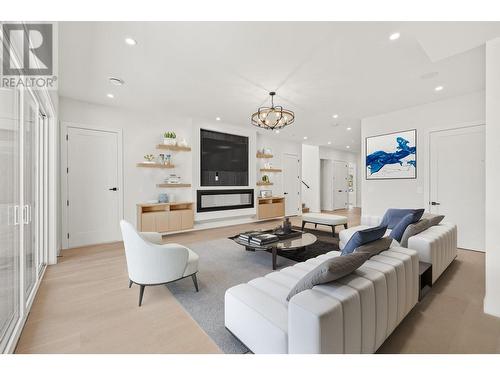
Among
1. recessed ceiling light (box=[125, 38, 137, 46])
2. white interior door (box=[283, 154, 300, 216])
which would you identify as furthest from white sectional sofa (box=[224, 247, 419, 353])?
white interior door (box=[283, 154, 300, 216])

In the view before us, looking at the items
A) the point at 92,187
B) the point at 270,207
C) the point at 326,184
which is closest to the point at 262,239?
the point at 92,187

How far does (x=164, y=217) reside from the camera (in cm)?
469

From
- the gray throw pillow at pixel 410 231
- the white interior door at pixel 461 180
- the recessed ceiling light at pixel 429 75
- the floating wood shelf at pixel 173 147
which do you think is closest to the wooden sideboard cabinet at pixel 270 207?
the floating wood shelf at pixel 173 147

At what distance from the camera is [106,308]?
2092 mm

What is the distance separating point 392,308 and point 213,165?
15.8 feet

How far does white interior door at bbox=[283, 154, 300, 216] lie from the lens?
7.59m

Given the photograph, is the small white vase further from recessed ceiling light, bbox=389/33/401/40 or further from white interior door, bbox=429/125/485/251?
white interior door, bbox=429/125/485/251

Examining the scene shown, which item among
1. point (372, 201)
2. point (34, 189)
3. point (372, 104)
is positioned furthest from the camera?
point (372, 201)

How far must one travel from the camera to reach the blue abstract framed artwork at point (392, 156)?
4.51m

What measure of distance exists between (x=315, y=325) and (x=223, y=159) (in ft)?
16.8

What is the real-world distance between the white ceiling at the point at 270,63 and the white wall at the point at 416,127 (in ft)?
0.84
